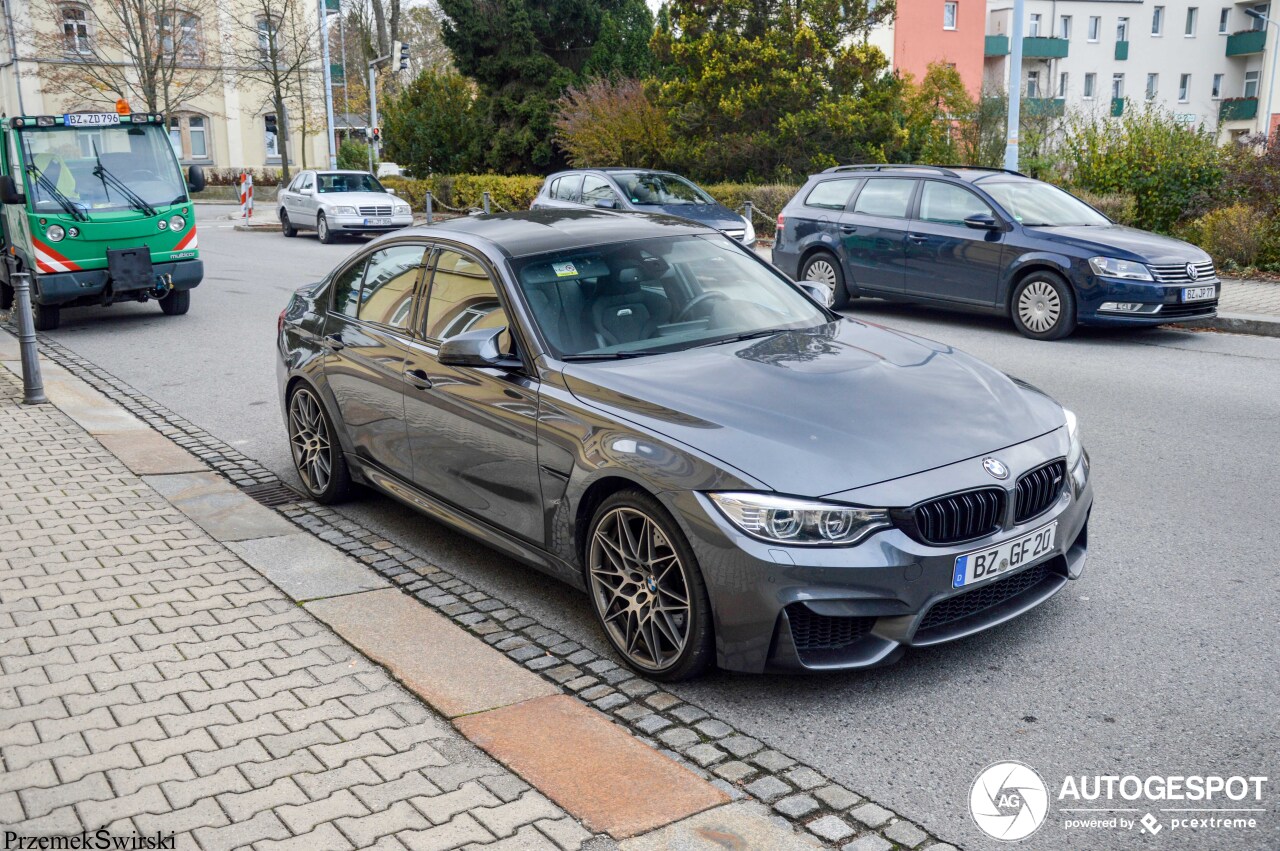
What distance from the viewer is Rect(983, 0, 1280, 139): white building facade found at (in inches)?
2331

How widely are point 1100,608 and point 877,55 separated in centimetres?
2171

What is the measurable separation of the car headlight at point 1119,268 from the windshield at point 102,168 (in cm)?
1034

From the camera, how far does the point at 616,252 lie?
17.7ft

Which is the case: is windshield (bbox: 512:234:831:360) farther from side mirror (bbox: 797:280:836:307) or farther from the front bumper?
the front bumper

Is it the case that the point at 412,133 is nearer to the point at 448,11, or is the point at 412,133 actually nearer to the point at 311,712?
the point at 448,11

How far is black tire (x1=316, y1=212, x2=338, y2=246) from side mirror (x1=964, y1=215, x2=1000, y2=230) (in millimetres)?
18929

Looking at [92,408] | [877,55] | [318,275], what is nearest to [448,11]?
[877,55]

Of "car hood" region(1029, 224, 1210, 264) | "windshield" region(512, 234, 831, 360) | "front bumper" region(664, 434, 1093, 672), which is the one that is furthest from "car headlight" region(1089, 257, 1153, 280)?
"front bumper" region(664, 434, 1093, 672)

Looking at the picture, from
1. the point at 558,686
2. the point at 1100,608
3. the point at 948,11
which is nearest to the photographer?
the point at 558,686

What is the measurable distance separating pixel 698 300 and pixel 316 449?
260 cm

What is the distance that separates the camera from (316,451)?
6723mm

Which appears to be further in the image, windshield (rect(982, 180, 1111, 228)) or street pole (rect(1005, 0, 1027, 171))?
street pole (rect(1005, 0, 1027, 171))

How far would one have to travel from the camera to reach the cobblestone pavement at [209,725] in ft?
11.1

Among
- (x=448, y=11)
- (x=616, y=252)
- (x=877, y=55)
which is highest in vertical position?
(x=448, y=11)
